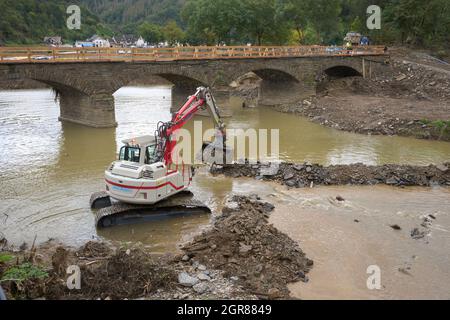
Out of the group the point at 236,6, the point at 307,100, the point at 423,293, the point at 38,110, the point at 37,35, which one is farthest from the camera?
the point at 37,35

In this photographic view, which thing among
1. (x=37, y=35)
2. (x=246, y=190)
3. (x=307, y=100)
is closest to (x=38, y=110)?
(x=307, y=100)

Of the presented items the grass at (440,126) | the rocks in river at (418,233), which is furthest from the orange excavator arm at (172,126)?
the grass at (440,126)

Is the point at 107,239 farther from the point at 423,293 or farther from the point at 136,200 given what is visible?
the point at 423,293

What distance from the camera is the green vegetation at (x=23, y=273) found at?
31.0 ft

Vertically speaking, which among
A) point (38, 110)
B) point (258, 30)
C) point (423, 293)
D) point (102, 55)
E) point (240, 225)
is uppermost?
point (258, 30)

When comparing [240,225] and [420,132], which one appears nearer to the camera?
[240,225]

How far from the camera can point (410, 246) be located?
531 inches

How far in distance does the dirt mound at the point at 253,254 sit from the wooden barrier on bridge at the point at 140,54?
18.4 metres

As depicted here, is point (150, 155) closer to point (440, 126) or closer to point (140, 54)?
point (140, 54)

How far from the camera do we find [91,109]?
99.6 feet

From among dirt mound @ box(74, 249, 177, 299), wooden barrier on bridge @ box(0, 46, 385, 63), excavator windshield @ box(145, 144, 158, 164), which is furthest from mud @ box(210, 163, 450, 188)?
wooden barrier on bridge @ box(0, 46, 385, 63)

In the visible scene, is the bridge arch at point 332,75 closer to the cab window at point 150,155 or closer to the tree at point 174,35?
the cab window at point 150,155

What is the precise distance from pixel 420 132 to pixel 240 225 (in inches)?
769

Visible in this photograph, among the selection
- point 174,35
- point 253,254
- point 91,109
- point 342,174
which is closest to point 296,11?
point 91,109
